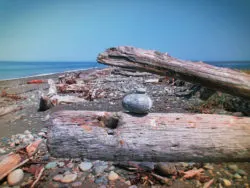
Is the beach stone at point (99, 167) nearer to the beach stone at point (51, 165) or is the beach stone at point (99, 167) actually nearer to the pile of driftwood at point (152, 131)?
the pile of driftwood at point (152, 131)

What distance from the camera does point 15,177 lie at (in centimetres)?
276

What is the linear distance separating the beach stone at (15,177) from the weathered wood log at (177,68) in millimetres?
2268

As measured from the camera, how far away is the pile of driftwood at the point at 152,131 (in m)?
3.03

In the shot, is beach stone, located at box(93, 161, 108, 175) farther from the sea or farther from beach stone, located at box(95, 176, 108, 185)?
the sea

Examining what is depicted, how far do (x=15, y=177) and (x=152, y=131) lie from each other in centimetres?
233

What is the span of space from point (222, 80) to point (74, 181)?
3.22 m

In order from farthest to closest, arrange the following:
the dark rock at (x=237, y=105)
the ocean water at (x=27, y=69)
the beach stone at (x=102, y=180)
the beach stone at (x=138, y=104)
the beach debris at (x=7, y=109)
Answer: the ocean water at (x=27, y=69), the beach debris at (x=7, y=109), the dark rock at (x=237, y=105), the beach stone at (x=138, y=104), the beach stone at (x=102, y=180)

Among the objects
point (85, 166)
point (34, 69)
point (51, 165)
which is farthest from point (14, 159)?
point (34, 69)

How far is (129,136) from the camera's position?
10.1ft

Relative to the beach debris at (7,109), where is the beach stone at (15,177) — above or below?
above

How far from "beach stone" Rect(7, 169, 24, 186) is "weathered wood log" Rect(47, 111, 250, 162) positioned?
58cm

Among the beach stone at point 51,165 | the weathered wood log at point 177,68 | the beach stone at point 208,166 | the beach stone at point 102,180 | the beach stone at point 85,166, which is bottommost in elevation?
the beach stone at point 102,180

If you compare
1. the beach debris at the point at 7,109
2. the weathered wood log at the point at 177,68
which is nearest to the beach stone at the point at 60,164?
the weathered wood log at the point at 177,68

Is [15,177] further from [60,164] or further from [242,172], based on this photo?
[242,172]
